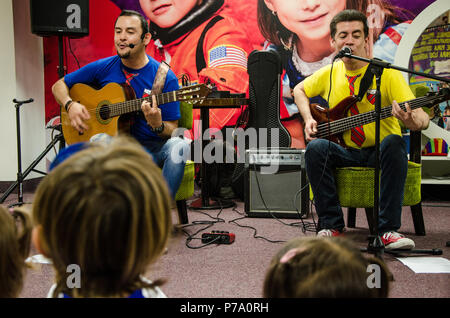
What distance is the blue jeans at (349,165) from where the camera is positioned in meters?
1.91

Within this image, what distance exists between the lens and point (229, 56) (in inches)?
151

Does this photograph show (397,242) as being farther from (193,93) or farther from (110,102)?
(110,102)

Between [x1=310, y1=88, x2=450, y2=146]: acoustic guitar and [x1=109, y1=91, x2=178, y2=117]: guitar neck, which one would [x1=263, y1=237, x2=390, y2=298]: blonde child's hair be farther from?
[x1=109, y1=91, x2=178, y2=117]: guitar neck

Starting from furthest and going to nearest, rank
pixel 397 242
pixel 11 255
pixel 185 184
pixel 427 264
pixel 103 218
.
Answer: pixel 185 184 → pixel 397 242 → pixel 427 264 → pixel 11 255 → pixel 103 218

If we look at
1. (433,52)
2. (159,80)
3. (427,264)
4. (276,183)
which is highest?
(433,52)

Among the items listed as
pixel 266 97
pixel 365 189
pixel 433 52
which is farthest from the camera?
pixel 433 52

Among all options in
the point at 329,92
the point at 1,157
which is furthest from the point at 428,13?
the point at 1,157

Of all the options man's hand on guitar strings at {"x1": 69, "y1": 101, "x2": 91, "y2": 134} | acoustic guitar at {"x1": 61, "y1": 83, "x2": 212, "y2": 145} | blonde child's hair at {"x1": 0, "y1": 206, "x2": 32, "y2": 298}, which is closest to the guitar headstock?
acoustic guitar at {"x1": 61, "y1": 83, "x2": 212, "y2": 145}

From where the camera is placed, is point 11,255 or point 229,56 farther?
point 229,56

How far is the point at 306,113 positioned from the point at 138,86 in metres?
0.92

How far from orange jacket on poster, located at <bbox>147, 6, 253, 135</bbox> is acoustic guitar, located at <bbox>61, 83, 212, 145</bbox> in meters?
1.71

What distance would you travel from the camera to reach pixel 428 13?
3.53 meters

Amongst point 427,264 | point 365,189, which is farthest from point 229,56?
point 427,264
